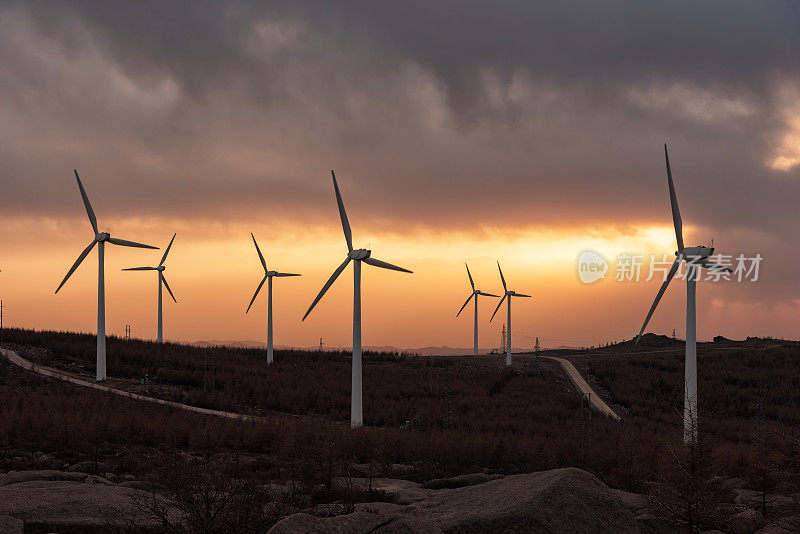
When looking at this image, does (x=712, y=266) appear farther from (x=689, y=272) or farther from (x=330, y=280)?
(x=330, y=280)

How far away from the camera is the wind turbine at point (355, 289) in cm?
4466

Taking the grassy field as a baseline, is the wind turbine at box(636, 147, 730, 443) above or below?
above

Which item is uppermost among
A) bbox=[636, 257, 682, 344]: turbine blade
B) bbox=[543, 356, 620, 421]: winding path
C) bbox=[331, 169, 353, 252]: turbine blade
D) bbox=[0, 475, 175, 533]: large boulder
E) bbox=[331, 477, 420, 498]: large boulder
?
bbox=[331, 169, 353, 252]: turbine blade

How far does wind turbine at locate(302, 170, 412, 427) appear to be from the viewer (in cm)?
4466

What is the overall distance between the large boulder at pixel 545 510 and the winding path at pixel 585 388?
41308 mm

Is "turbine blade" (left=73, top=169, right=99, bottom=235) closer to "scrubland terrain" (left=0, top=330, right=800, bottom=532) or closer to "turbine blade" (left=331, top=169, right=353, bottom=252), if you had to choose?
"scrubland terrain" (left=0, top=330, right=800, bottom=532)

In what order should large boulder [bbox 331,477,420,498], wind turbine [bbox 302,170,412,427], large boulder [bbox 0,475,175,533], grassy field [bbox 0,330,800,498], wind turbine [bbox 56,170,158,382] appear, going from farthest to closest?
wind turbine [bbox 56,170,158,382] → wind turbine [bbox 302,170,412,427] → grassy field [bbox 0,330,800,498] → large boulder [bbox 331,477,420,498] → large boulder [bbox 0,475,175,533]

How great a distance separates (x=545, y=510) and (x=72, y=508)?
11750mm

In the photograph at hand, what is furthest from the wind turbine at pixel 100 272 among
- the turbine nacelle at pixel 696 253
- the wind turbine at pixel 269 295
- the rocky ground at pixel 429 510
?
the turbine nacelle at pixel 696 253

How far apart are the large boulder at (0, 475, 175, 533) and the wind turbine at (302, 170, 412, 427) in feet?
85.2

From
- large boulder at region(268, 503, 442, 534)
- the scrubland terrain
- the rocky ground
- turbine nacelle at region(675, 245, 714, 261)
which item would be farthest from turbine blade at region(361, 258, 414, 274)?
large boulder at region(268, 503, 442, 534)

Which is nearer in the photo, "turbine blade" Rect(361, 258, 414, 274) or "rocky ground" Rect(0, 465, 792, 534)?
"rocky ground" Rect(0, 465, 792, 534)

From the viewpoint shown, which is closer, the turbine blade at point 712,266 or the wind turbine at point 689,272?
the wind turbine at point 689,272

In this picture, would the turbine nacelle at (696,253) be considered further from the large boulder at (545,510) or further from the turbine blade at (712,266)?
the large boulder at (545,510)
